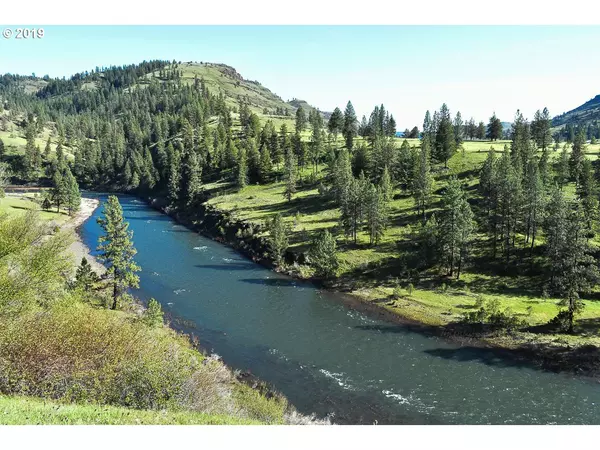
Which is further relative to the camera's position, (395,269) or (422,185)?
(422,185)

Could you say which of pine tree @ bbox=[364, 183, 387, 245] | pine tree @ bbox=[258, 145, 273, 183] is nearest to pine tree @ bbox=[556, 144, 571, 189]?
pine tree @ bbox=[364, 183, 387, 245]

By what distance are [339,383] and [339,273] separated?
34989 millimetres

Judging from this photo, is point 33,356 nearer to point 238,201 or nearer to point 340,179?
point 340,179

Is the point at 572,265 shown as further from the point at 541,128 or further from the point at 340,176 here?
the point at 541,128

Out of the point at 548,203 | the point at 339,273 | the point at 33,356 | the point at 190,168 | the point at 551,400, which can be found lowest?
the point at 551,400

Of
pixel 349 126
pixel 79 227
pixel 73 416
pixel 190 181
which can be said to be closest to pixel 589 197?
pixel 73 416

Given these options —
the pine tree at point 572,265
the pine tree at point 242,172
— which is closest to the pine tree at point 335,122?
the pine tree at point 242,172

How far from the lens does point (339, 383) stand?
43.0 m

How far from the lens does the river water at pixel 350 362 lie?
127ft

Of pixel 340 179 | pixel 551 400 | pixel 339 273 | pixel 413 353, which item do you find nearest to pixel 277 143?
pixel 340 179

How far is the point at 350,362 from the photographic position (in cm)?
4781

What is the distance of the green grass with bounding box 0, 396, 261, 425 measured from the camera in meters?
17.5

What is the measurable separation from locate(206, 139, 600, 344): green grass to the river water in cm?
817

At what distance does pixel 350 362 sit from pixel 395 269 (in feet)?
108
